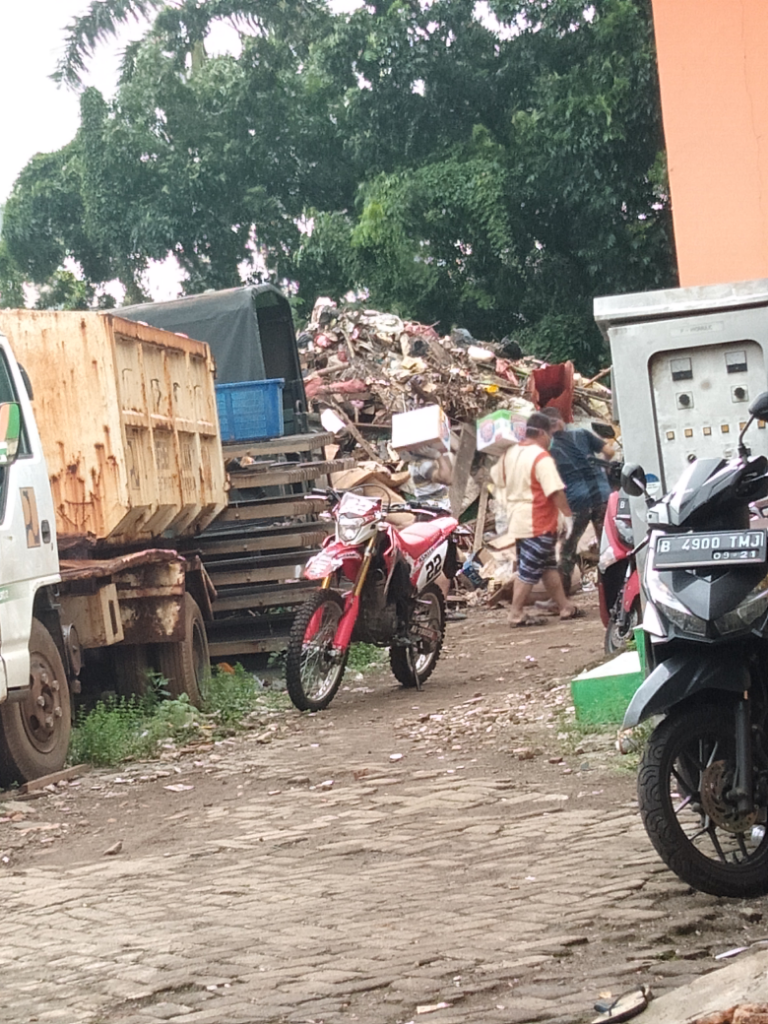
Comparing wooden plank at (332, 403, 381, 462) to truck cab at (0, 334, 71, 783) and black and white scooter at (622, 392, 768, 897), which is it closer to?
truck cab at (0, 334, 71, 783)

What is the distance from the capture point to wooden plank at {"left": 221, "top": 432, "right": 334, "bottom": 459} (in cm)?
1302

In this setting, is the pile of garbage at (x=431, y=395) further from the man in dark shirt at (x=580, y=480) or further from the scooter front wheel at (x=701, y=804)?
the scooter front wheel at (x=701, y=804)

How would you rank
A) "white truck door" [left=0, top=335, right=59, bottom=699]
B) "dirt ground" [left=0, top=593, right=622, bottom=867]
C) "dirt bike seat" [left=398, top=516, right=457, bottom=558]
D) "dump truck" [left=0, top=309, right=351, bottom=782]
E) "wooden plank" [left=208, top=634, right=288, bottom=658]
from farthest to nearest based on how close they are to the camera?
"wooden plank" [left=208, top=634, right=288, bottom=658] → "dirt bike seat" [left=398, top=516, right=457, bottom=558] → "dump truck" [left=0, top=309, right=351, bottom=782] → "white truck door" [left=0, top=335, right=59, bottom=699] → "dirt ground" [left=0, top=593, right=622, bottom=867]

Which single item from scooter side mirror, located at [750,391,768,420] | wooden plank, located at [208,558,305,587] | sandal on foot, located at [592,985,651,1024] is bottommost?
sandal on foot, located at [592,985,651,1024]

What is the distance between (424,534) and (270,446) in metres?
2.99

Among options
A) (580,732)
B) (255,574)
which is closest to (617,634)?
(580,732)

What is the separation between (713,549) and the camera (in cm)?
445

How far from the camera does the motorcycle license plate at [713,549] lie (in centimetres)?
440

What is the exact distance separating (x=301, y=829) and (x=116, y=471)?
3.70 metres

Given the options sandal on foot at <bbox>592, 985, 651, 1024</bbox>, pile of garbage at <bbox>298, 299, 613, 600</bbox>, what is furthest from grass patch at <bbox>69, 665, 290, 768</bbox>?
sandal on foot at <bbox>592, 985, 651, 1024</bbox>

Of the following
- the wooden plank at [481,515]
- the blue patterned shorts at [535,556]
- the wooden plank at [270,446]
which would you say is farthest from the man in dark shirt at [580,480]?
the wooden plank at [481,515]

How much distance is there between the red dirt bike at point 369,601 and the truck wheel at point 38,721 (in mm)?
1446

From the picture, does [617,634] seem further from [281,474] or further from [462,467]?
[462,467]

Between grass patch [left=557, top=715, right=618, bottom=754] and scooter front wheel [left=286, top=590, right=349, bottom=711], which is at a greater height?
scooter front wheel [left=286, top=590, right=349, bottom=711]
